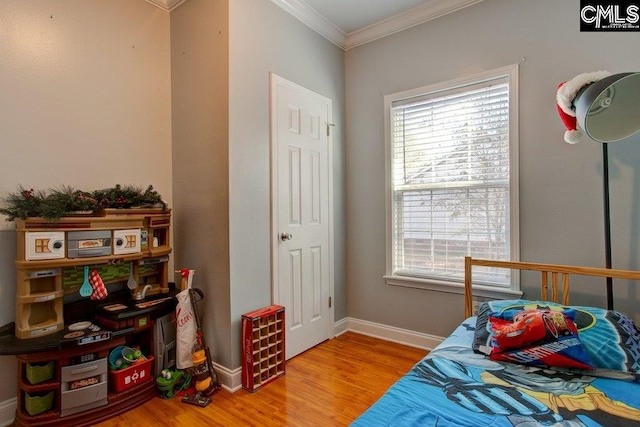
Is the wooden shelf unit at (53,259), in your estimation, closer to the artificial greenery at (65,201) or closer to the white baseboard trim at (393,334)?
the artificial greenery at (65,201)

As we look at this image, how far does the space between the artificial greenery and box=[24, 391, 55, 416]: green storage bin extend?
95 cm

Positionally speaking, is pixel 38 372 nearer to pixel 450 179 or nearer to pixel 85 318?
pixel 85 318

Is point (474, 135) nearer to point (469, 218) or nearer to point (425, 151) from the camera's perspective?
point (425, 151)

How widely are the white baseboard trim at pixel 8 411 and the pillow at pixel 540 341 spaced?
2.64 meters

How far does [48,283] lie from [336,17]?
114 inches

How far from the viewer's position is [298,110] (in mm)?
2705

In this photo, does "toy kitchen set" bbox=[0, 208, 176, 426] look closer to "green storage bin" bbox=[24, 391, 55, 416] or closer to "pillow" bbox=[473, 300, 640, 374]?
"green storage bin" bbox=[24, 391, 55, 416]

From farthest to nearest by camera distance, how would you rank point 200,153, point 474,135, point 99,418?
1. point 474,135
2. point 200,153
3. point 99,418

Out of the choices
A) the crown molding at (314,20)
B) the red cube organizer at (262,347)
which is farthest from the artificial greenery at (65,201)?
the crown molding at (314,20)

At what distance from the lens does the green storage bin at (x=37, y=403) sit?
1699 mm

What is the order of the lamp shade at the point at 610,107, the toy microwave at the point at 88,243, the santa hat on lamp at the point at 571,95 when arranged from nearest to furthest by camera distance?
the lamp shade at the point at 610,107 < the santa hat on lamp at the point at 571,95 < the toy microwave at the point at 88,243

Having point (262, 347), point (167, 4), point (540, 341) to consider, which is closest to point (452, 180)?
point (540, 341)

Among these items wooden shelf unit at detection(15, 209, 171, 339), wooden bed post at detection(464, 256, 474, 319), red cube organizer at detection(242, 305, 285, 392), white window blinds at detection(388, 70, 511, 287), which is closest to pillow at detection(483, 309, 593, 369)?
wooden bed post at detection(464, 256, 474, 319)

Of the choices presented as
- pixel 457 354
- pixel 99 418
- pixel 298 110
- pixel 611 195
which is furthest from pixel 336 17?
pixel 99 418
